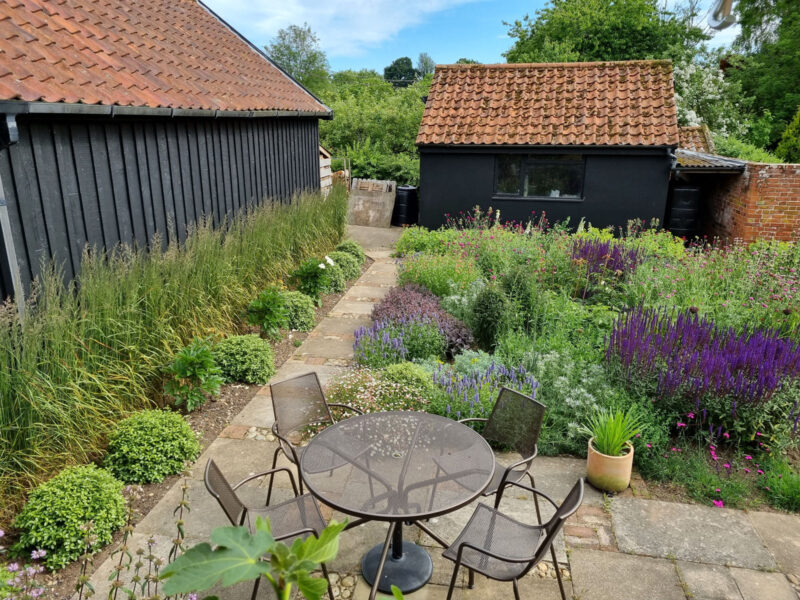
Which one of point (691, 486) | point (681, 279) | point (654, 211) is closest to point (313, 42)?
point (654, 211)

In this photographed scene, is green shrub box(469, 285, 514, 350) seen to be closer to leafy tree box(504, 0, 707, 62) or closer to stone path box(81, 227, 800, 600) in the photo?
stone path box(81, 227, 800, 600)

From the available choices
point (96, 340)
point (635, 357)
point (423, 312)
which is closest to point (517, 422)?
point (635, 357)

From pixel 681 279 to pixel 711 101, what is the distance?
16015mm

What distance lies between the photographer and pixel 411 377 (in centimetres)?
476

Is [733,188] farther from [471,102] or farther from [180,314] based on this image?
[180,314]

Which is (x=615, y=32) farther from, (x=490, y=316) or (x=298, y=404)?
(x=298, y=404)

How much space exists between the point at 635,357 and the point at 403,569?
2803 millimetres

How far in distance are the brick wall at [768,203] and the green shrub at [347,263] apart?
7.43 metres

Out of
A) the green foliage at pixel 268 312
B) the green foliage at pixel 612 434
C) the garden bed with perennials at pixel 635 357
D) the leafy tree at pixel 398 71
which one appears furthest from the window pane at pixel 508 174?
the leafy tree at pixel 398 71

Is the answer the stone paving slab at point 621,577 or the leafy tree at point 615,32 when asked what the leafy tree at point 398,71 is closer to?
the leafy tree at point 615,32

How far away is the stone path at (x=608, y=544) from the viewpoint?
291 cm

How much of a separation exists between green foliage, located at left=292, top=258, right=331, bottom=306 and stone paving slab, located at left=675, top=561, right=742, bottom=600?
225 inches

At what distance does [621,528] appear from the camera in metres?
3.40

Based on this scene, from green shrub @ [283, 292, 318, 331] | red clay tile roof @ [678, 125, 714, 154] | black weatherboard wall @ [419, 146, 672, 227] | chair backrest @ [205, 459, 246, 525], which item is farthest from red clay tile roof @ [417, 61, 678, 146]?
chair backrest @ [205, 459, 246, 525]
